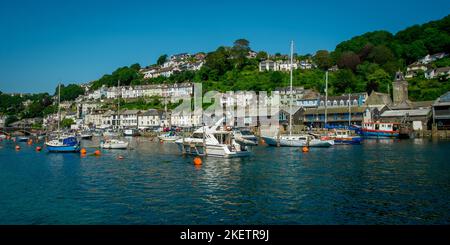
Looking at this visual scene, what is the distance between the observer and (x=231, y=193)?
2228cm

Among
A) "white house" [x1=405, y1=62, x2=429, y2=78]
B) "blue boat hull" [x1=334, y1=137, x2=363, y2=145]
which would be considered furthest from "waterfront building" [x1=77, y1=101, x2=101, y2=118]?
"blue boat hull" [x1=334, y1=137, x2=363, y2=145]

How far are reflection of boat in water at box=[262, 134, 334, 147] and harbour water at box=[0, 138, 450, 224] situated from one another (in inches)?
785

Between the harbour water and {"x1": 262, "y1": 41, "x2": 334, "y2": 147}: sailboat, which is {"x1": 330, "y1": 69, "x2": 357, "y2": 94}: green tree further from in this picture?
the harbour water

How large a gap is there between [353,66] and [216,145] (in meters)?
109

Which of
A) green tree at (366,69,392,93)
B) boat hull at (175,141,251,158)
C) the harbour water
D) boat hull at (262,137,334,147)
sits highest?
green tree at (366,69,392,93)

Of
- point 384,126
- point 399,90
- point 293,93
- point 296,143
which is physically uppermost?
point 293,93

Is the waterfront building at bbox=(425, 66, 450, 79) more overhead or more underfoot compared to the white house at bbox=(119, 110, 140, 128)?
more overhead

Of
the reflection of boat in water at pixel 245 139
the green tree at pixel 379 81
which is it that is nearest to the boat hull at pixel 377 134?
the reflection of boat in water at pixel 245 139

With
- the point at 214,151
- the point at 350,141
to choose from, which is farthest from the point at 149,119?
the point at 214,151

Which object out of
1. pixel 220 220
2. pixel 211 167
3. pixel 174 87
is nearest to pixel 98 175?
pixel 211 167

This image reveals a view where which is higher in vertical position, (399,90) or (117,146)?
(399,90)

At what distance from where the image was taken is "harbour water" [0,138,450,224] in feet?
56.2

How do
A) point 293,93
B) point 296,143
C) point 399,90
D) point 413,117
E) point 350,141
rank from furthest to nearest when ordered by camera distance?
point 293,93, point 399,90, point 413,117, point 350,141, point 296,143

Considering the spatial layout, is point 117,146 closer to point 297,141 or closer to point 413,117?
point 297,141
